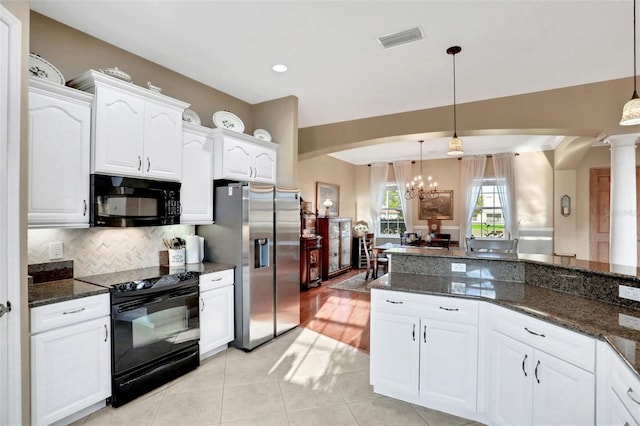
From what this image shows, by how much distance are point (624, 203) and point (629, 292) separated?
2.80 meters

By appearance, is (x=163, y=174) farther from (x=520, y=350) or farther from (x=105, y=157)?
(x=520, y=350)

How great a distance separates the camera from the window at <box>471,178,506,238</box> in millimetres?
7512

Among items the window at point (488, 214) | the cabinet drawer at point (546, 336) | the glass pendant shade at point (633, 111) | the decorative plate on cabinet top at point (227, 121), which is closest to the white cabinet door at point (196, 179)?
the decorative plate on cabinet top at point (227, 121)

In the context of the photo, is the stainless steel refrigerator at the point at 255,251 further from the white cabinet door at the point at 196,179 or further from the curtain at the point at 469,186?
the curtain at the point at 469,186

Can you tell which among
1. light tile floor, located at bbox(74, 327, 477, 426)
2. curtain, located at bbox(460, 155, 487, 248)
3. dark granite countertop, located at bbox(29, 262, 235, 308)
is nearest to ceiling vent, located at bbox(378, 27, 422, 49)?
dark granite countertop, located at bbox(29, 262, 235, 308)

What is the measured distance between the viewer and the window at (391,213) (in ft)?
28.0

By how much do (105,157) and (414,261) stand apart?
8.96 feet

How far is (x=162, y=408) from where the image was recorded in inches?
92.5

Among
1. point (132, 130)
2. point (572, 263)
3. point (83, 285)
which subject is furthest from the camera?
point (132, 130)

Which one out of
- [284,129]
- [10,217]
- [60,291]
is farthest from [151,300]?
[284,129]

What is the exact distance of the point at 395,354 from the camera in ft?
7.73

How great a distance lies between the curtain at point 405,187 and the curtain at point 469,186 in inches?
48.2

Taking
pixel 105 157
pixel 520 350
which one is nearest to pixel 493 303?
pixel 520 350

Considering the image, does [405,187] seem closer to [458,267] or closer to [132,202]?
[458,267]
